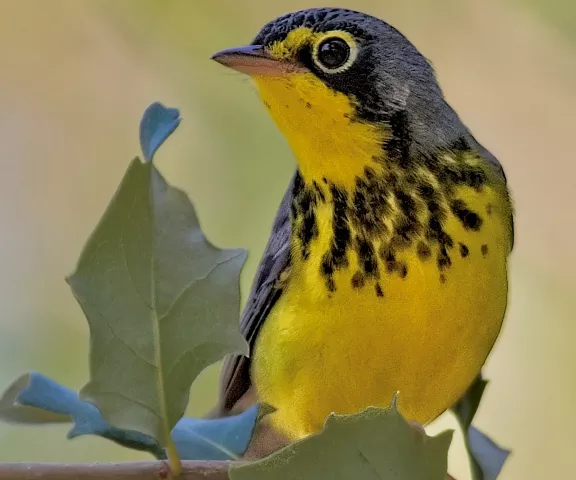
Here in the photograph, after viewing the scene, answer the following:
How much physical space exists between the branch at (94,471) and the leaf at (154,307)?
26 millimetres

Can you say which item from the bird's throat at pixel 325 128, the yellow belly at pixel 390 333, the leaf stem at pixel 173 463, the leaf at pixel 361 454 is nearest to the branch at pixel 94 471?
the leaf stem at pixel 173 463

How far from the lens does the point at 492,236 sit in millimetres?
1079

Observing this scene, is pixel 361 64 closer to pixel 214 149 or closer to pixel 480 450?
pixel 480 450

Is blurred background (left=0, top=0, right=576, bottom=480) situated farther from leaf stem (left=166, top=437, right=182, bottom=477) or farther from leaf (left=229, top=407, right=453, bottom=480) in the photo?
leaf (left=229, top=407, right=453, bottom=480)

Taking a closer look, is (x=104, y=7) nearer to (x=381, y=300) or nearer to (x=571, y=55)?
(x=571, y=55)

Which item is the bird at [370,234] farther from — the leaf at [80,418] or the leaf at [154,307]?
the leaf at [154,307]

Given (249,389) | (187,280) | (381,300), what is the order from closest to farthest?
(187,280) → (381,300) → (249,389)

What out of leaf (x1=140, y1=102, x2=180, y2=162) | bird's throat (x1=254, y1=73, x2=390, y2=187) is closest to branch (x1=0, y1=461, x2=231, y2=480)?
leaf (x1=140, y1=102, x2=180, y2=162)

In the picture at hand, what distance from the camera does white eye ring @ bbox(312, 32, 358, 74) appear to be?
1.06 metres

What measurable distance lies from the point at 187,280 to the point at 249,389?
59 centimetres

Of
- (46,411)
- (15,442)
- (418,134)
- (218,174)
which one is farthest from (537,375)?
(46,411)

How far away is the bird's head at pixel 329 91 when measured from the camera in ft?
3.46

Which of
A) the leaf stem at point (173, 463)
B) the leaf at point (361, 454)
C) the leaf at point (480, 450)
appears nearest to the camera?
the leaf at point (361, 454)

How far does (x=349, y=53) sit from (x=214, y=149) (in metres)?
1.71
